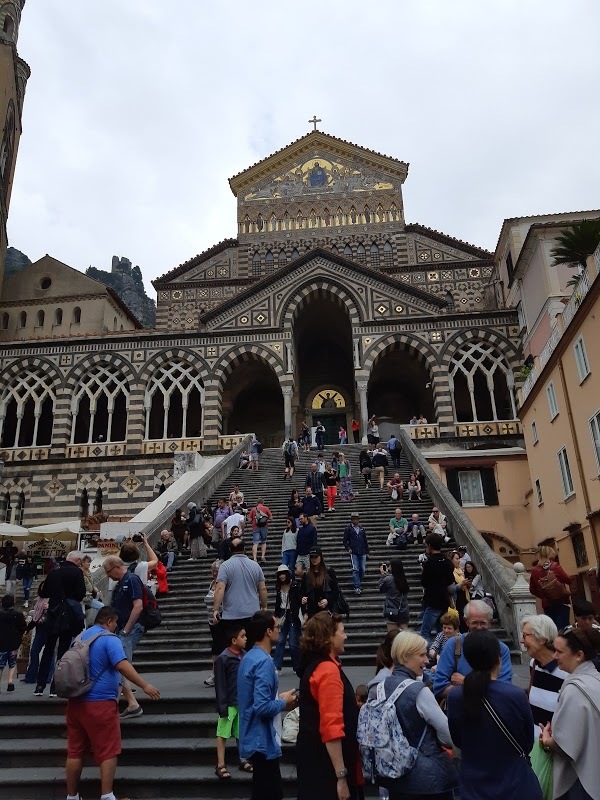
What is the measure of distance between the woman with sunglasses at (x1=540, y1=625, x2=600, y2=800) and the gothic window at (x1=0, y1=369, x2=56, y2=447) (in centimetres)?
2881

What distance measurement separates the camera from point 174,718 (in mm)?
6781

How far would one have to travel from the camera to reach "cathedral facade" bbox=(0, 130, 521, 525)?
1109 inches

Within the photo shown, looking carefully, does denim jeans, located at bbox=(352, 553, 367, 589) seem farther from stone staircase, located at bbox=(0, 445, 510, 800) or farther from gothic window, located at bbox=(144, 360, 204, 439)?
gothic window, located at bbox=(144, 360, 204, 439)

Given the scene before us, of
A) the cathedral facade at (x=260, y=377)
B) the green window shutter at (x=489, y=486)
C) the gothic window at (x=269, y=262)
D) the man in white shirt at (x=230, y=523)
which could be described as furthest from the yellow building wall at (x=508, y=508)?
the gothic window at (x=269, y=262)

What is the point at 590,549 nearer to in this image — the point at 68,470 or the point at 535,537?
the point at 535,537

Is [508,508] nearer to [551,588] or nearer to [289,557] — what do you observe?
[289,557]

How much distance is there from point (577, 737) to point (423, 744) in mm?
851

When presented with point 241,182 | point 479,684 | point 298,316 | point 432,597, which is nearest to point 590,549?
point 432,597

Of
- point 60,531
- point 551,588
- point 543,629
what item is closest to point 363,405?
point 60,531

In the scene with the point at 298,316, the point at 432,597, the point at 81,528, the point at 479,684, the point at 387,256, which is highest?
the point at 387,256

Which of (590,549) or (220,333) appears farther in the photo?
(220,333)

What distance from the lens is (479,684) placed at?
3.42 meters

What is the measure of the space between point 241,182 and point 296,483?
26.2 m

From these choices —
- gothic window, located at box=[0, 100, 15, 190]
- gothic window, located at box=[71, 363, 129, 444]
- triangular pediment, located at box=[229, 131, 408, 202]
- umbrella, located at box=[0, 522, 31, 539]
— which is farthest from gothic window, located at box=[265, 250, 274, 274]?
umbrella, located at box=[0, 522, 31, 539]
